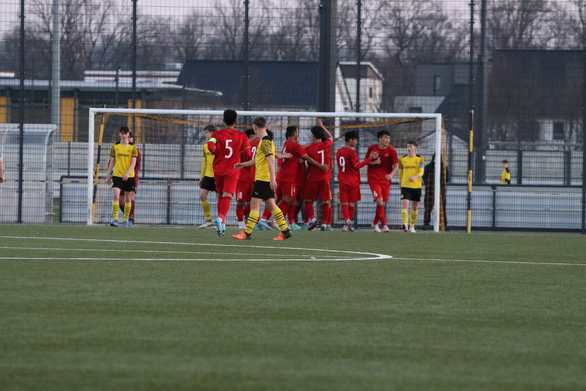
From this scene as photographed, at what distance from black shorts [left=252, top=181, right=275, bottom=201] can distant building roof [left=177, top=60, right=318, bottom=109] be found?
6008mm

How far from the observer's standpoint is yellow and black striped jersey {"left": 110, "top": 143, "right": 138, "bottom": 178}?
1631 cm

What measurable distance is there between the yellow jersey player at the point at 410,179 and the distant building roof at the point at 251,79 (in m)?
2.65

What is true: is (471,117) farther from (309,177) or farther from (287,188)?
(287,188)

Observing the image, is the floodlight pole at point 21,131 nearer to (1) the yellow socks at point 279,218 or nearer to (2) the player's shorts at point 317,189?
(2) the player's shorts at point 317,189

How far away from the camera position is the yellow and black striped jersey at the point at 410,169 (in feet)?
55.0

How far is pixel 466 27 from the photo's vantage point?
59.2 feet

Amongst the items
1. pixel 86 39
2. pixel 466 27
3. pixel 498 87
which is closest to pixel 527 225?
pixel 498 87

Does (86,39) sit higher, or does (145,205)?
(86,39)

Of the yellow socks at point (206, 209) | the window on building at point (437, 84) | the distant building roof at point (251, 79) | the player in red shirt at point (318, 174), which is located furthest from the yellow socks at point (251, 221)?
the window on building at point (437, 84)

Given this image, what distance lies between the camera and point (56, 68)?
59.8 feet

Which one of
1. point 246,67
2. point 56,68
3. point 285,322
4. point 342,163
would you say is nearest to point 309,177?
point 342,163

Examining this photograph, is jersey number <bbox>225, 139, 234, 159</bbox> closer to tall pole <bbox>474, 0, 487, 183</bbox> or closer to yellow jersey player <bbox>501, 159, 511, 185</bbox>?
tall pole <bbox>474, 0, 487, 183</bbox>

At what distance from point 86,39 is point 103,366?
49.7 feet

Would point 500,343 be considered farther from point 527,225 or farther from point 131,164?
point 527,225
